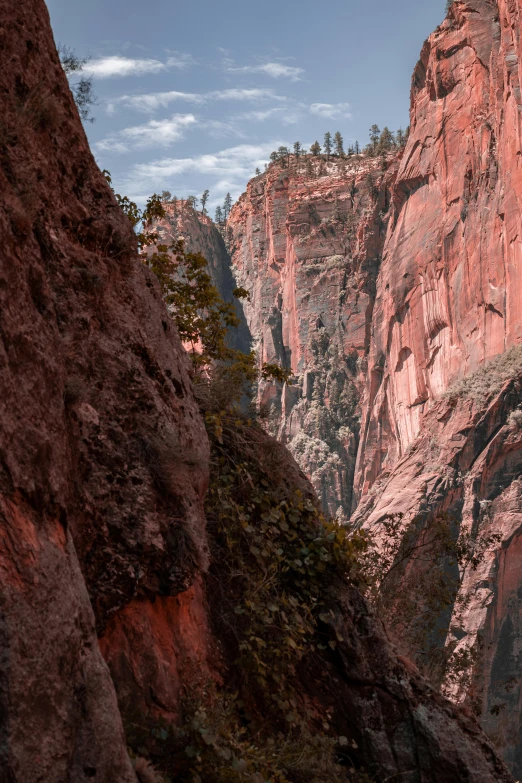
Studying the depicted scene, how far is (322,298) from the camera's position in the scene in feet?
245

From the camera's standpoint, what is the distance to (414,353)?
5344cm

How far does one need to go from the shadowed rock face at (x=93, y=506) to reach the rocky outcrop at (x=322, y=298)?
61.9m

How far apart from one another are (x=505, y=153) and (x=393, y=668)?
4210 centimetres

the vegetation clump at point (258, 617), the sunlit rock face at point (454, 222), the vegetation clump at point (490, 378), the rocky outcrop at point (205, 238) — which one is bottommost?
the vegetation clump at point (258, 617)

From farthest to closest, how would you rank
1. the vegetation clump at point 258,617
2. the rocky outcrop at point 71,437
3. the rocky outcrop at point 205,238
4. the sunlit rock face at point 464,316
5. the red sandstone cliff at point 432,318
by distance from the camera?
the rocky outcrop at point 205,238
the red sandstone cliff at point 432,318
the sunlit rock face at point 464,316
the vegetation clump at point 258,617
the rocky outcrop at point 71,437

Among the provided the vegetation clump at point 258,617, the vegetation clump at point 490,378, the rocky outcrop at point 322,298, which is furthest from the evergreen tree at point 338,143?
the vegetation clump at point 258,617

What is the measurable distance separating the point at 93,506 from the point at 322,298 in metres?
71.2

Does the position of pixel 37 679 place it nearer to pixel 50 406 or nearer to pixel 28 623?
pixel 28 623

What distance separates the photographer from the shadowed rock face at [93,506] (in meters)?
3.40

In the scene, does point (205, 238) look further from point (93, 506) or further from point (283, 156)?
point (93, 506)

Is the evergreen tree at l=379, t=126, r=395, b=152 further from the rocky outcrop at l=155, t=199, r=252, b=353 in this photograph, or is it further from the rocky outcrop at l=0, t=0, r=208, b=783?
the rocky outcrop at l=0, t=0, r=208, b=783

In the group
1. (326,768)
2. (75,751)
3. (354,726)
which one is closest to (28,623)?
(75,751)

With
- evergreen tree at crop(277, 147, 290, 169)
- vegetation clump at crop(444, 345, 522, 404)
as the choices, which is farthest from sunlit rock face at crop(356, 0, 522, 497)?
evergreen tree at crop(277, 147, 290, 169)

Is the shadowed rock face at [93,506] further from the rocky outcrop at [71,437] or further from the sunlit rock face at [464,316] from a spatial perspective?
the sunlit rock face at [464,316]
